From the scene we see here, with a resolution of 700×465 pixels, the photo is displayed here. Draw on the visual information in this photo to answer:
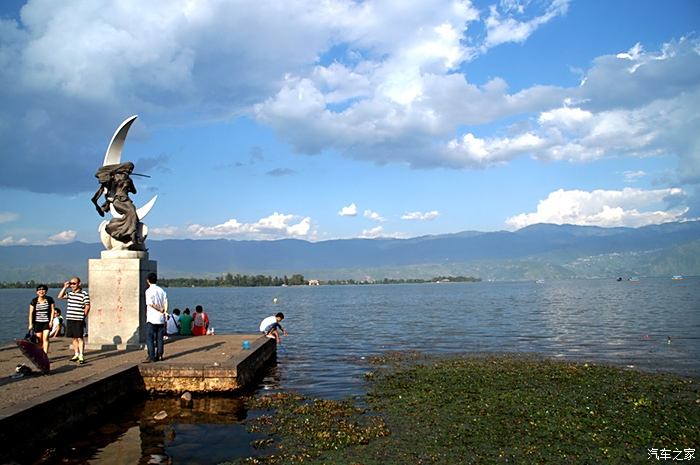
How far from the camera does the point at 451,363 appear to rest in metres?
22.3

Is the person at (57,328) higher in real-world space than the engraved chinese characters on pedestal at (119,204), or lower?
lower

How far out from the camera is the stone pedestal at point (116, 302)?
1836cm

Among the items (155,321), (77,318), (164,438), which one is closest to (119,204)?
(77,318)

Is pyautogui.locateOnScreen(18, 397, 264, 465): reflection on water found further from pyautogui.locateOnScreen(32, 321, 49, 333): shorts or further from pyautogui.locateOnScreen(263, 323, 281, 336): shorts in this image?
pyautogui.locateOnScreen(263, 323, 281, 336): shorts

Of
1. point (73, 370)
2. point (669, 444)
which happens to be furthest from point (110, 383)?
point (669, 444)

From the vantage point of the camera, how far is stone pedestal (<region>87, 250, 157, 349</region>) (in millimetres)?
18359

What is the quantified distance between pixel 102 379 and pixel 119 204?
8246 millimetres

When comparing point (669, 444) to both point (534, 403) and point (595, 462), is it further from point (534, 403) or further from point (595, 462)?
point (534, 403)

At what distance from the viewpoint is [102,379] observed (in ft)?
43.0

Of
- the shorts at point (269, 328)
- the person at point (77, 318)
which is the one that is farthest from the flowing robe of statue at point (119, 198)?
the shorts at point (269, 328)

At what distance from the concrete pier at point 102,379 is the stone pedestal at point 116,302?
1.75ft

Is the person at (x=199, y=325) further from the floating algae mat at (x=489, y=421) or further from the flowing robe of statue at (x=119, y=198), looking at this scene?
the floating algae mat at (x=489, y=421)

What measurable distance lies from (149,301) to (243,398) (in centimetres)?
386

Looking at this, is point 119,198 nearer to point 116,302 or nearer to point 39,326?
point 116,302
